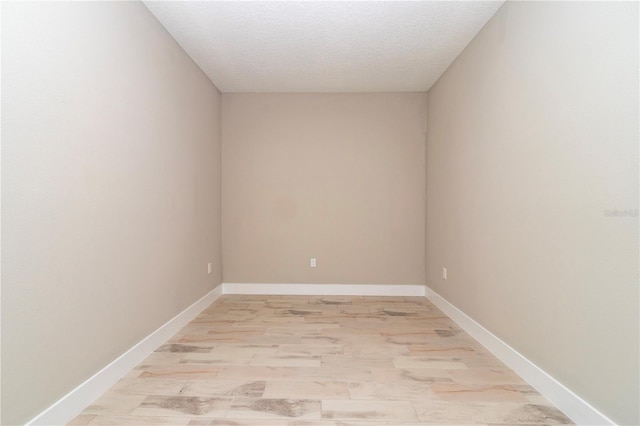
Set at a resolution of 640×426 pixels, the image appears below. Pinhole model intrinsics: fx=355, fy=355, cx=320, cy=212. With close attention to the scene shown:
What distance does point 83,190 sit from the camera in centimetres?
192

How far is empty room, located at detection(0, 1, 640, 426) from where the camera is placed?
5.19 ft

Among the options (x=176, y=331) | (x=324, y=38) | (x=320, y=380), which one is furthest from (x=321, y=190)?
(x=320, y=380)

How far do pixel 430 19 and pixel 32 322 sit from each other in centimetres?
318

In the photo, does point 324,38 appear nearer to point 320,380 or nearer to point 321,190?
point 321,190

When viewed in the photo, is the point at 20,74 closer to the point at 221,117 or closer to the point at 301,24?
the point at 301,24

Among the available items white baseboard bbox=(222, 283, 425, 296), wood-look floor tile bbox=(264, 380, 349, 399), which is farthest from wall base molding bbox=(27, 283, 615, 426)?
wood-look floor tile bbox=(264, 380, 349, 399)

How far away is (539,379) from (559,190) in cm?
→ 111

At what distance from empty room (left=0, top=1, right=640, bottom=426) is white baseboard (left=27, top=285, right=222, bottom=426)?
23 mm

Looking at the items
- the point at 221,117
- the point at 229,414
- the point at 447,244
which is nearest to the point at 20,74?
the point at 229,414

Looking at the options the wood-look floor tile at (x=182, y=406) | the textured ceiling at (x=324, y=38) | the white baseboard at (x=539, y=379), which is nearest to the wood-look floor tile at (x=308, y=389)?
the wood-look floor tile at (x=182, y=406)

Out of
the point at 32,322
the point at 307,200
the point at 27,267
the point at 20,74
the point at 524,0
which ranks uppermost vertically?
the point at 524,0

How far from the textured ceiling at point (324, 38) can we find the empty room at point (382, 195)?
25 mm

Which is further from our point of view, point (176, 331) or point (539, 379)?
point (176, 331)

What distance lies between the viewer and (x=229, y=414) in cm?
185
